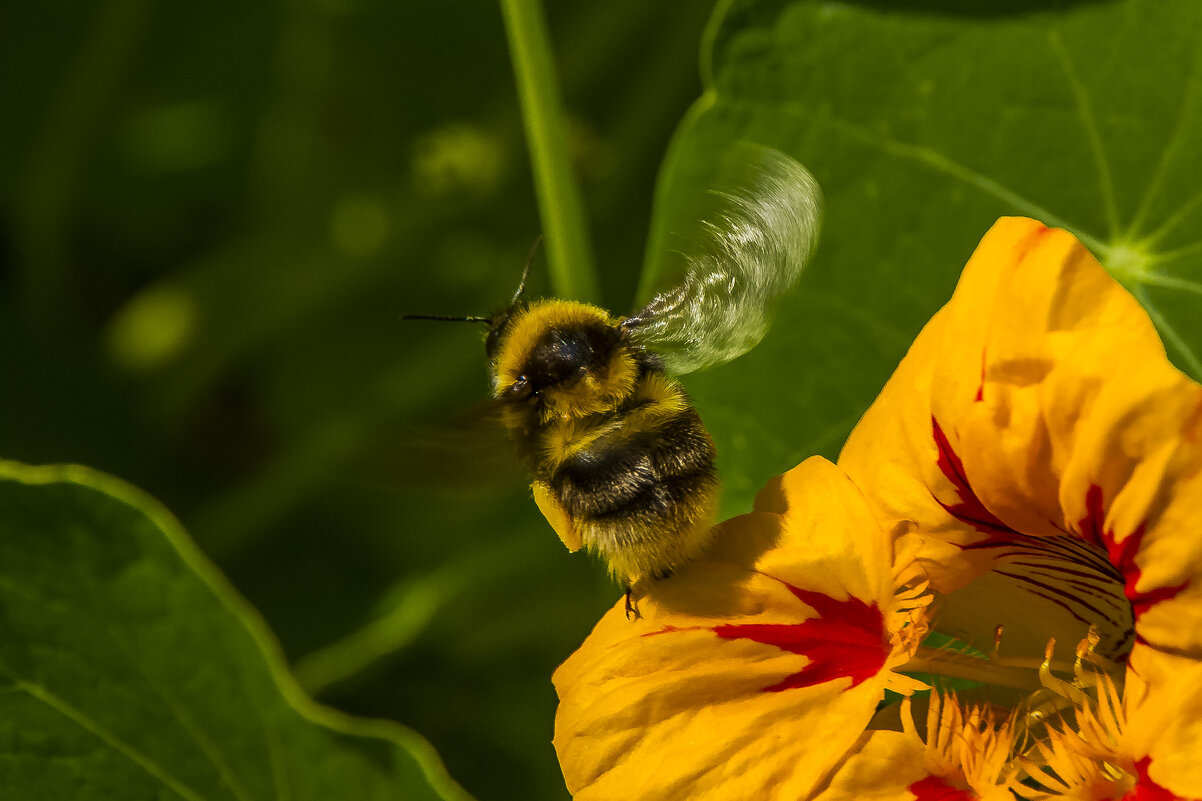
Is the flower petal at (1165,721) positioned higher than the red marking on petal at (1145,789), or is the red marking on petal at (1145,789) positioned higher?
the flower petal at (1165,721)

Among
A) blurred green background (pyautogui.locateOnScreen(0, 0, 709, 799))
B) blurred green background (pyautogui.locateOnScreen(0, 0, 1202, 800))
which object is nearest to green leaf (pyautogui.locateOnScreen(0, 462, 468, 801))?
blurred green background (pyautogui.locateOnScreen(0, 0, 1202, 800))

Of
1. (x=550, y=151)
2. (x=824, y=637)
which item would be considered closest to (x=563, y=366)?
(x=824, y=637)

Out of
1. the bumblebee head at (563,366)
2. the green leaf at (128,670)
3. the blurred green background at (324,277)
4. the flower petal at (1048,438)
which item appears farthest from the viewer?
the blurred green background at (324,277)

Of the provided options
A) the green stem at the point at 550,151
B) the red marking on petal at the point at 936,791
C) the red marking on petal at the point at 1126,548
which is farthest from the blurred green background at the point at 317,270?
the red marking on petal at the point at 1126,548

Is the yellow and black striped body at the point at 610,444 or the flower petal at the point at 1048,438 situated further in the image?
the yellow and black striped body at the point at 610,444

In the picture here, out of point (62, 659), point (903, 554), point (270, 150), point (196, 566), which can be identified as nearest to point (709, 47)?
point (903, 554)

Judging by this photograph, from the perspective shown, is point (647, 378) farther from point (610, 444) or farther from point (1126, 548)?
point (1126, 548)

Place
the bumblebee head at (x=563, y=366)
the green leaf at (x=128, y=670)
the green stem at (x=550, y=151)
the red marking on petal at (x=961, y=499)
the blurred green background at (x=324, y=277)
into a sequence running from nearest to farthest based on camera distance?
the red marking on petal at (x=961, y=499) → the bumblebee head at (x=563, y=366) → the green leaf at (x=128, y=670) → the green stem at (x=550, y=151) → the blurred green background at (x=324, y=277)

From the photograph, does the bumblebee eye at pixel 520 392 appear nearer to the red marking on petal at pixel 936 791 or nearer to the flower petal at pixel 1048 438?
the flower petal at pixel 1048 438

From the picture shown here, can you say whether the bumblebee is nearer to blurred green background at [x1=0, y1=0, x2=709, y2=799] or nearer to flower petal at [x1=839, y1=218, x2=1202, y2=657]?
flower petal at [x1=839, y1=218, x2=1202, y2=657]
